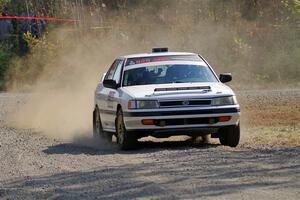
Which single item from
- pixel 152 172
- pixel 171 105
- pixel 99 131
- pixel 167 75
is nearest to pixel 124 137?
pixel 171 105

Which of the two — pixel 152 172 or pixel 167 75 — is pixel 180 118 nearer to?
pixel 167 75

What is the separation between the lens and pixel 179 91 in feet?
46.2

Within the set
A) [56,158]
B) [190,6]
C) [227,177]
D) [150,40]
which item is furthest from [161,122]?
[190,6]

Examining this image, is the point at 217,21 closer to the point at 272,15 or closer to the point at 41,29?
the point at 272,15

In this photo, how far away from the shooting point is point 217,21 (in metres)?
38.8

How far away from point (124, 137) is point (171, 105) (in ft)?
3.01

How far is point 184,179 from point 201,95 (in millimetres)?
3931

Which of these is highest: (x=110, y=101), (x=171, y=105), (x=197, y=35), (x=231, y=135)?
(x=171, y=105)

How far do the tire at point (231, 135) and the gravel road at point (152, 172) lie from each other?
19cm

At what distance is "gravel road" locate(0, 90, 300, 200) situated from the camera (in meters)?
9.40

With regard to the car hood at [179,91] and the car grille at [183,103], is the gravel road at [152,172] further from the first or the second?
the car hood at [179,91]

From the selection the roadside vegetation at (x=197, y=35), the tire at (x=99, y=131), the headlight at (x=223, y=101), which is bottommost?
the roadside vegetation at (x=197, y=35)

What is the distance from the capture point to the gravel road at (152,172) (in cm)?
940

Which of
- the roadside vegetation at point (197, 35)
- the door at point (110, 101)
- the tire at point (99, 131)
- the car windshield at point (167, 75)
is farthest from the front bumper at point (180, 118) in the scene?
the roadside vegetation at point (197, 35)
